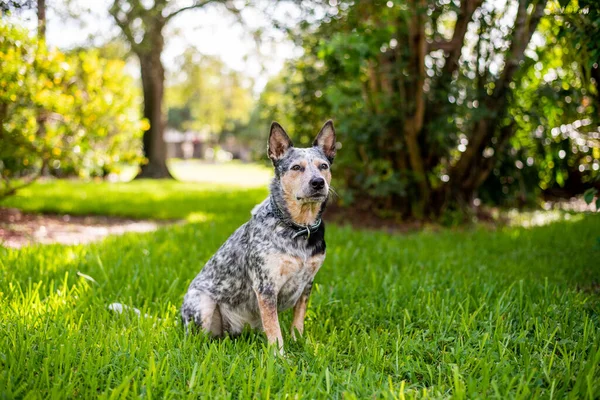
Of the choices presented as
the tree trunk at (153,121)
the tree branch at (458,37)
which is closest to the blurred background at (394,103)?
the tree branch at (458,37)

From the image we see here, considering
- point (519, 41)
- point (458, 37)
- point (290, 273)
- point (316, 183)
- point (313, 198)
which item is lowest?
point (290, 273)

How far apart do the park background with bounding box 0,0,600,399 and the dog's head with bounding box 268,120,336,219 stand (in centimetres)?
96

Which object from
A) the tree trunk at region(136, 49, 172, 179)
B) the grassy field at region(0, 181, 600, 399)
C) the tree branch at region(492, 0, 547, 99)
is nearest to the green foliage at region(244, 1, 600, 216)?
the tree branch at region(492, 0, 547, 99)

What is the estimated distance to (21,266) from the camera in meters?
4.64

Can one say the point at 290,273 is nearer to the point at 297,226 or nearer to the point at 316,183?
the point at 297,226

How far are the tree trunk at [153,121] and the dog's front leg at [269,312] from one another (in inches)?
645

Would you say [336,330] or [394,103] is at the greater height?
[394,103]

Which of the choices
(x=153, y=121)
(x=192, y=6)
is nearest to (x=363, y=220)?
(x=192, y=6)

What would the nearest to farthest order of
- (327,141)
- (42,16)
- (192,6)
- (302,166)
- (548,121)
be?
1. (302,166)
2. (327,141)
3. (548,121)
4. (42,16)
5. (192,6)

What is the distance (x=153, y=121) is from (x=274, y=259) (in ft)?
54.6

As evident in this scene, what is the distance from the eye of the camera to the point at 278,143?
364cm

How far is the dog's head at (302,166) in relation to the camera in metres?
3.37

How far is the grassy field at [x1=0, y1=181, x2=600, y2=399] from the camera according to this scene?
105 inches

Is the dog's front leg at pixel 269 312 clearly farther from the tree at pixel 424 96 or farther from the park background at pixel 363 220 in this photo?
the tree at pixel 424 96
